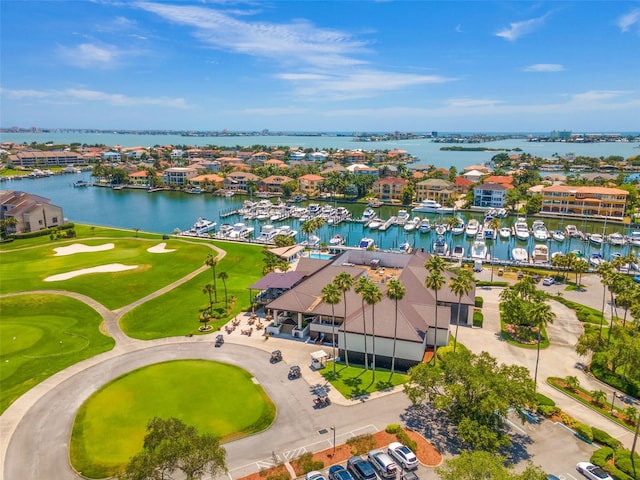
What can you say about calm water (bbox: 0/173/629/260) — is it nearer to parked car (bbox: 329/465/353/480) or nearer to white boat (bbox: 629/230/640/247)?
white boat (bbox: 629/230/640/247)

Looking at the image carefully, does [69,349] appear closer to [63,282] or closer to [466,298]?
[63,282]

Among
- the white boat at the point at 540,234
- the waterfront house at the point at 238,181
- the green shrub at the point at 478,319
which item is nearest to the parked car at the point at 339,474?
the green shrub at the point at 478,319

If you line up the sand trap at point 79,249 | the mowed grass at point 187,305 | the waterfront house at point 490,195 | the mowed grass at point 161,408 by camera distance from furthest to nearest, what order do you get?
the waterfront house at point 490,195, the sand trap at point 79,249, the mowed grass at point 187,305, the mowed grass at point 161,408

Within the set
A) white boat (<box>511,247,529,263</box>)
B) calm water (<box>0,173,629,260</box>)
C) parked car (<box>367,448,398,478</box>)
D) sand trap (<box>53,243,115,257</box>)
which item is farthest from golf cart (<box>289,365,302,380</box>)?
sand trap (<box>53,243,115,257</box>)

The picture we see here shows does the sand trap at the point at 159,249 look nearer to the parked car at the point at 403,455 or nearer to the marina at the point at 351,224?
the marina at the point at 351,224

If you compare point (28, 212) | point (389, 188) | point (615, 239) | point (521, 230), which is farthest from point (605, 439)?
point (389, 188)

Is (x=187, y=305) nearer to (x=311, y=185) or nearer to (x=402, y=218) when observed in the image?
(x=402, y=218)
